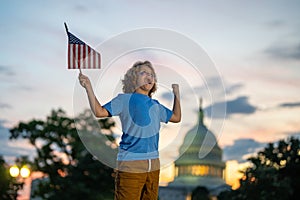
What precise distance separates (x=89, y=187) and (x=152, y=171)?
146ft

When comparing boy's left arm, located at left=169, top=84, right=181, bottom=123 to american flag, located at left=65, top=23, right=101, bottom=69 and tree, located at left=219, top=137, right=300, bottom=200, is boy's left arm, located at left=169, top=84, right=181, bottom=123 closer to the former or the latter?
american flag, located at left=65, top=23, right=101, bottom=69

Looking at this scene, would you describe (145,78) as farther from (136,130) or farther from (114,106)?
(136,130)

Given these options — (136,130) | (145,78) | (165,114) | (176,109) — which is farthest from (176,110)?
(136,130)

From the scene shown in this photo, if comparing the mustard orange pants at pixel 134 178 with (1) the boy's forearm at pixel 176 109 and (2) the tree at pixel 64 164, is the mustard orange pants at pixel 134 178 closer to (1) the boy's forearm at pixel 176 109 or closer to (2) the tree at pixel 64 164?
(1) the boy's forearm at pixel 176 109

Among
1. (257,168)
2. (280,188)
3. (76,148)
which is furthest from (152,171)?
(76,148)

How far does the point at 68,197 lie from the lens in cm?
4859

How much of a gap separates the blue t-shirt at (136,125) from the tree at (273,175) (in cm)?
3787

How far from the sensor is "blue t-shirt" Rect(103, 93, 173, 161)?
540 cm

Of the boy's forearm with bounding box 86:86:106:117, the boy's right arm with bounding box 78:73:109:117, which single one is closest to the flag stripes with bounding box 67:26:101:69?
Answer: the boy's right arm with bounding box 78:73:109:117

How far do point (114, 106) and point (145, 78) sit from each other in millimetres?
358

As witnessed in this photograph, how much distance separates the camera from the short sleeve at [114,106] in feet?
17.9

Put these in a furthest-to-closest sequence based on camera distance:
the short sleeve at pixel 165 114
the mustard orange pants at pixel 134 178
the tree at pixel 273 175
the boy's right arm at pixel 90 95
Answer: the tree at pixel 273 175 → the short sleeve at pixel 165 114 → the mustard orange pants at pixel 134 178 → the boy's right arm at pixel 90 95

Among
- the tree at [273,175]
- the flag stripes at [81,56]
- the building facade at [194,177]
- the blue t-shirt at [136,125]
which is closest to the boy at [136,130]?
the blue t-shirt at [136,125]

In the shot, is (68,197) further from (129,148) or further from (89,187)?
(129,148)
